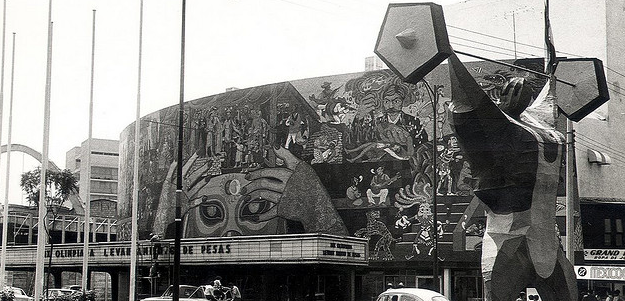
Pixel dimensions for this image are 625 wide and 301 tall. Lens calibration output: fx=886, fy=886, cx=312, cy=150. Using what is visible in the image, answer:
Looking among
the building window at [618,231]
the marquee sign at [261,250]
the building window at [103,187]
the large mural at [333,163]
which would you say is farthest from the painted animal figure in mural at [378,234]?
the building window at [103,187]

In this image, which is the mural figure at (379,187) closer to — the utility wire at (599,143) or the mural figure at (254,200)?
the mural figure at (254,200)

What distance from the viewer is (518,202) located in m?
13.3

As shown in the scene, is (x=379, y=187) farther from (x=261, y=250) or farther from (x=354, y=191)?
(x=261, y=250)

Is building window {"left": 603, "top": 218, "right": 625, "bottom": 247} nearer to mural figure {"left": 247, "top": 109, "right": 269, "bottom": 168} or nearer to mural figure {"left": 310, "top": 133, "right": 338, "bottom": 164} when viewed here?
A: mural figure {"left": 310, "top": 133, "right": 338, "bottom": 164}

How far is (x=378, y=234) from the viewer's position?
41500 mm

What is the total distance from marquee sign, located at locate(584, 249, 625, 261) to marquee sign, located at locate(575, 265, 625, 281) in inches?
387

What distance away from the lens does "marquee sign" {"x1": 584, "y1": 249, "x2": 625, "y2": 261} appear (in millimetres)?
38125

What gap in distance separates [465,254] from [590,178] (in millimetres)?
6438

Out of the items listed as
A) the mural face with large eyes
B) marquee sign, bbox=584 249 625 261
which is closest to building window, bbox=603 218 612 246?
marquee sign, bbox=584 249 625 261

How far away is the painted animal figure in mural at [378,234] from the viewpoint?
41094 mm

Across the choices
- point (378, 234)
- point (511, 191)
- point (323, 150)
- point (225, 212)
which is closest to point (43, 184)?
point (323, 150)

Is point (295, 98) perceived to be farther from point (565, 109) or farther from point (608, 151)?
point (565, 109)

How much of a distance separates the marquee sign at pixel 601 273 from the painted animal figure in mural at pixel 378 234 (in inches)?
513

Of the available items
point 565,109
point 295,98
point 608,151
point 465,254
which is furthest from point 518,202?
point 295,98
